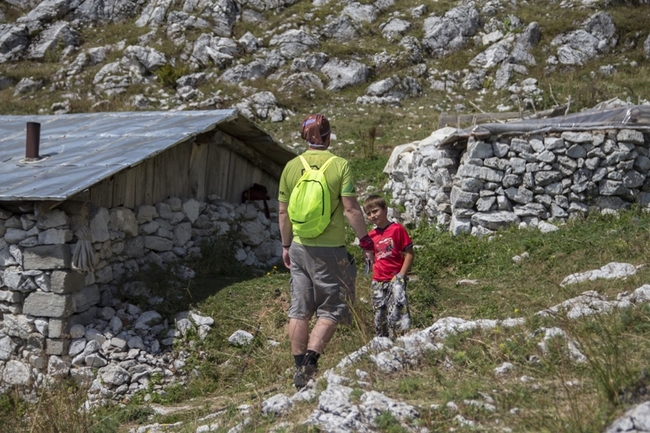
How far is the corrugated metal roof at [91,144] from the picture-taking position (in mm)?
6844

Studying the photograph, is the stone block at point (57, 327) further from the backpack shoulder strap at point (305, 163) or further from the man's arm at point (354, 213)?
the man's arm at point (354, 213)

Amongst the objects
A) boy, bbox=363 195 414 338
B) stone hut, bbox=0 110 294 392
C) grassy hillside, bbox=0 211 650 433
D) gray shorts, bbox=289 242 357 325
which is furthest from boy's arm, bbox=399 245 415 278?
stone hut, bbox=0 110 294 392

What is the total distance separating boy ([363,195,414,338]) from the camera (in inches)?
215

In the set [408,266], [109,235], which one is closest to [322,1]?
[109,235]

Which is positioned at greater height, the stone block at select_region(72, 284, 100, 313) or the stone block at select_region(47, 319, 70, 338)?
the stone block at select_region(72, 284, 100, 313)

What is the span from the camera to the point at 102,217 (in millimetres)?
7277

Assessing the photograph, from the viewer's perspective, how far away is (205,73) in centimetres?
2202

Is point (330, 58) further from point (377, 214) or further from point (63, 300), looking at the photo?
point (377, 214)

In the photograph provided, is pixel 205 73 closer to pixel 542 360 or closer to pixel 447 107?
pixel 447 107

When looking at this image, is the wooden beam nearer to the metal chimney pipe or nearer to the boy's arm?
the metal chimney pipe

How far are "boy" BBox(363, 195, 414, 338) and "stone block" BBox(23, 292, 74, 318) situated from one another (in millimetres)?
3199

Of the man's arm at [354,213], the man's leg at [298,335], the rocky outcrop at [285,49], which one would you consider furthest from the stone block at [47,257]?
the rocky outcrop at [285,49]

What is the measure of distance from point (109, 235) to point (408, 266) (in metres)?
3.55

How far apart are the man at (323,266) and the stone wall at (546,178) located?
5419 millimetres
